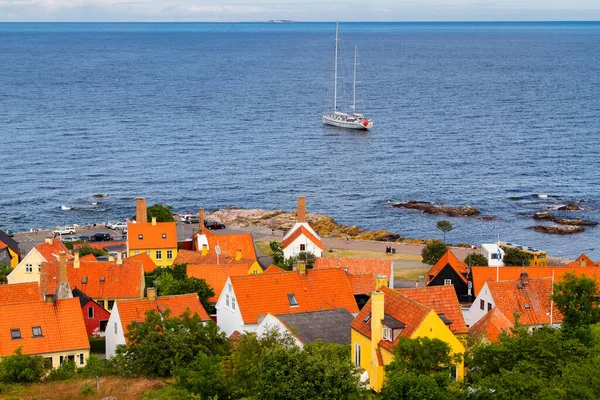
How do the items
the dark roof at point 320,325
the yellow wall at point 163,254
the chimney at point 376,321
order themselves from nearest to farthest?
1. the chimney at point 376,321
2. the dark roof at point 320,325
3. the yellow wall at point 163,254

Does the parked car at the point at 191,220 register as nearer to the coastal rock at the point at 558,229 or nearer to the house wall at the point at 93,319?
the coastal rock at the point at 558,229

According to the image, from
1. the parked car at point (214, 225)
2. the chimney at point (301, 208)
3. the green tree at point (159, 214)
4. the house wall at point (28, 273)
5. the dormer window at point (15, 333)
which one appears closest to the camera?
the dormer window at point (15, 333)

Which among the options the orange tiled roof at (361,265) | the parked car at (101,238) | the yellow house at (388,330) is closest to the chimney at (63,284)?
the orange tiled roof at (361,265)

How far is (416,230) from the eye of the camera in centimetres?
11181

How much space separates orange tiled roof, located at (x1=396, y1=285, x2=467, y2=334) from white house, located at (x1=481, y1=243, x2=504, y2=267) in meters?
30.4

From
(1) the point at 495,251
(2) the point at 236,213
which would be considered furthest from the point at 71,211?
(1) the point at 495,251

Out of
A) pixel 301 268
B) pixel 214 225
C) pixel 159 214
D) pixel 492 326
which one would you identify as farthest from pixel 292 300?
pixel 214 225

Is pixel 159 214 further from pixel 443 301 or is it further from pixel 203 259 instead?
pixel 443 301

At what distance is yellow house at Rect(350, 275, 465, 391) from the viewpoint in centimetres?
4309

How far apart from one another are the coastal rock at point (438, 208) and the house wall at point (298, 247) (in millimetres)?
38148

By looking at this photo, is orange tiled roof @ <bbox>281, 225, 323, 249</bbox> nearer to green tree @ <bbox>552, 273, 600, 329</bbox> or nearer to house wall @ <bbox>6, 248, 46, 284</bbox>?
house wall @ <bbox>6, 248, 46, 284</bbox>

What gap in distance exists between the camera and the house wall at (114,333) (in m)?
57.3

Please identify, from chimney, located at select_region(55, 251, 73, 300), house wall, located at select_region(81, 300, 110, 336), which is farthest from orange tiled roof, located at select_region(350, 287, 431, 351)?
chimney, located at select_region(55, 251, 73, 300)

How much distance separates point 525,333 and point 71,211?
3443 inches
